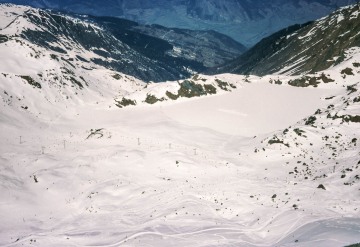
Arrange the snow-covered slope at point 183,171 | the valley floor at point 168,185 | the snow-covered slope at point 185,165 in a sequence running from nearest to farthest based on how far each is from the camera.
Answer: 1. the valley floor at point 168,185
2. the snow-covered slope at point 183,171
3. the snow-covered slope at point 185,165

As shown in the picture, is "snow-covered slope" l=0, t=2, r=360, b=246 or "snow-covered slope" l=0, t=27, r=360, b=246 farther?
"snow-covered slope" l=0, t=2, r=360, b=246

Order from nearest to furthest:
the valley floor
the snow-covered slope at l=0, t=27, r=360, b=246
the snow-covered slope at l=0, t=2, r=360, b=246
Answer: the valley floor, the snow-covered slope at l=0, t=27, r=360, b=246, the snow-covered slope at l=0, t=2, r=360, b=246

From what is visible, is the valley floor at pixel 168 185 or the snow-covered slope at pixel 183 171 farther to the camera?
the snow-covered slope at pixel 183 171

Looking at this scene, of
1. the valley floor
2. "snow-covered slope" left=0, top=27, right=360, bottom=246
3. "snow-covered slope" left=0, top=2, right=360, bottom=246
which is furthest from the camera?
"snow-covered slope" left=0, top=2, right=360, bottom=246

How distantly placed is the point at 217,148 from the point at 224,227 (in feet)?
77.1

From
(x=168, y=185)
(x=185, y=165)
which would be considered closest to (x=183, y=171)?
(x=185, y=165)

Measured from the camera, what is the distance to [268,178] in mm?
36562

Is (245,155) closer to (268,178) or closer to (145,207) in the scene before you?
(268,178)

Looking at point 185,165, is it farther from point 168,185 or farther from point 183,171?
point 168,185

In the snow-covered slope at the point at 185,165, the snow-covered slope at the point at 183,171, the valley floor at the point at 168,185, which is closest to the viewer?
the valley floor at the point at 168,185

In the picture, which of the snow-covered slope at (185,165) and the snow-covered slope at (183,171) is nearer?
the snow-covered slope at (183,171)

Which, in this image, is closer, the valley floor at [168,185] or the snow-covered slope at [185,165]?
the valley floor at [168,185]

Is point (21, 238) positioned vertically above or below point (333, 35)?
below

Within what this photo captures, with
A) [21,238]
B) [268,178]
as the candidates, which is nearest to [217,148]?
[268,178]
